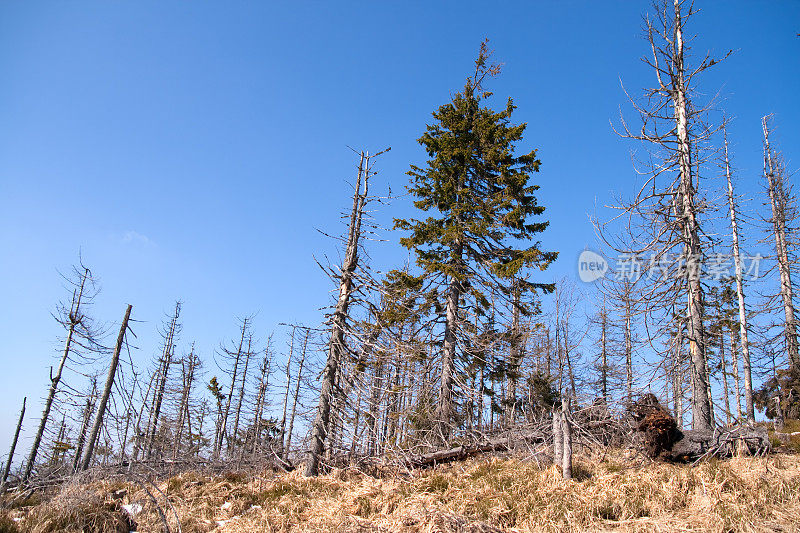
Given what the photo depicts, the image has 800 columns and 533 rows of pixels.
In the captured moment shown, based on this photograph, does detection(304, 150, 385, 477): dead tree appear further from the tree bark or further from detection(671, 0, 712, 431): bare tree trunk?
detection(671, 0, 712, 431): bare tree trunk

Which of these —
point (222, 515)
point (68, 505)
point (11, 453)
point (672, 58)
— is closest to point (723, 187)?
point (672, 58)

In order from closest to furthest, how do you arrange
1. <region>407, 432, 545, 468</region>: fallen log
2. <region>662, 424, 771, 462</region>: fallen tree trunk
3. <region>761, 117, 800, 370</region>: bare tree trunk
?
1. <region>662, 424, 771, 462</region>: fallen tree trunk
2. <region>407, 432, 545, 468</region>: fallen log
3. <region>761, 117, 800, 370</region>: bare tree trunk

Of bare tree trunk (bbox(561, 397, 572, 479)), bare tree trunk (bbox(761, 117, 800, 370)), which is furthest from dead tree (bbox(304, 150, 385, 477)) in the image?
bare tree trunk (bbox(761, 117, 800, 370))

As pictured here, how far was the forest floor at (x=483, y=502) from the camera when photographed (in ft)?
17.0

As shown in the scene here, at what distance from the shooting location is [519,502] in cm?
590

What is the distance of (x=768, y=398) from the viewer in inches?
741

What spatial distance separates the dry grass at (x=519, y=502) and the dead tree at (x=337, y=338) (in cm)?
205

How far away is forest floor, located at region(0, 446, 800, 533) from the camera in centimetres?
520

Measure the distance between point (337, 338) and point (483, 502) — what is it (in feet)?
21.0

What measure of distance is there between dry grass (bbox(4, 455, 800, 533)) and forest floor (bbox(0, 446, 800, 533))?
0.05ft

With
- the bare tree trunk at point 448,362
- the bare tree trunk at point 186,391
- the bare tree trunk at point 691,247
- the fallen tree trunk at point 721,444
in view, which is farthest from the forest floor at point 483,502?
the bare tree trunk at point 186,391

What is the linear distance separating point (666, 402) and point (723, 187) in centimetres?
514

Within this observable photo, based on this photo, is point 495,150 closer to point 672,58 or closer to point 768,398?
point 672,58

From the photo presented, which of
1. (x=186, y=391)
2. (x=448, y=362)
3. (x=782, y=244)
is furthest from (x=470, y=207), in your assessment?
(x=186, y=391)
